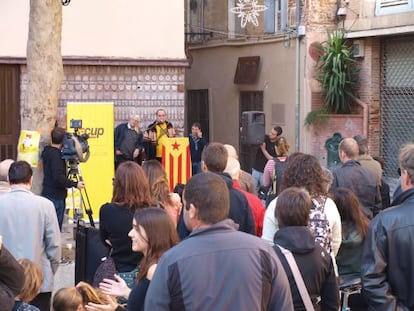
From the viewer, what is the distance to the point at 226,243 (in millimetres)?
3750

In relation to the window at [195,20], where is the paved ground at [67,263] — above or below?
below

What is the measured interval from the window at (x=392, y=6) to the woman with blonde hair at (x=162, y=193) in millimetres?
10811

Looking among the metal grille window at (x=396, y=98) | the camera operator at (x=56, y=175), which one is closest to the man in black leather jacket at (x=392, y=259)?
the camera operator at (x=56, y=175)

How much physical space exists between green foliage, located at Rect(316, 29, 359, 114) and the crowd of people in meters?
9.75

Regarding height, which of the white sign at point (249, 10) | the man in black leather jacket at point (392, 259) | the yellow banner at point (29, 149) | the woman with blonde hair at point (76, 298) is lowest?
the woman with blonde hair at point (76, 298)

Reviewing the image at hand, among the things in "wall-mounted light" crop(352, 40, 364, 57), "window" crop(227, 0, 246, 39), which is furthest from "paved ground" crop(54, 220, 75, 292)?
"window" crop(227, 0, 246, 39)

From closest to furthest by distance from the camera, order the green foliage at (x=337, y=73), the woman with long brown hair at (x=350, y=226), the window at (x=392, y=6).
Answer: the woman with long brown hair at (x=350, y=226), the window at (x=392, y=6), the green foliage at (x=337, y=73)

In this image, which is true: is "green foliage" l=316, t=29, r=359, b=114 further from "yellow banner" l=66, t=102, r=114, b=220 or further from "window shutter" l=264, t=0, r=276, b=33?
"yellow banner" l=66, t=102, r=114, b=220

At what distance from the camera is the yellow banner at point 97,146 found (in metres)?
12.7

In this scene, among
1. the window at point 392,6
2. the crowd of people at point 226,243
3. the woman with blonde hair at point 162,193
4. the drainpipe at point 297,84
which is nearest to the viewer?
the crowd of people at point 226,243

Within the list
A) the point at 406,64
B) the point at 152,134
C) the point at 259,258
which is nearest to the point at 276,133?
the point at 152,134

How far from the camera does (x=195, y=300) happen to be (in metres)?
3.68

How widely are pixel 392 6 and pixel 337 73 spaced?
1.77 m

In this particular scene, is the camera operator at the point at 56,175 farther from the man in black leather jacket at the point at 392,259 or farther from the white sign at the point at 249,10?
the white sign at the point at 249,10
